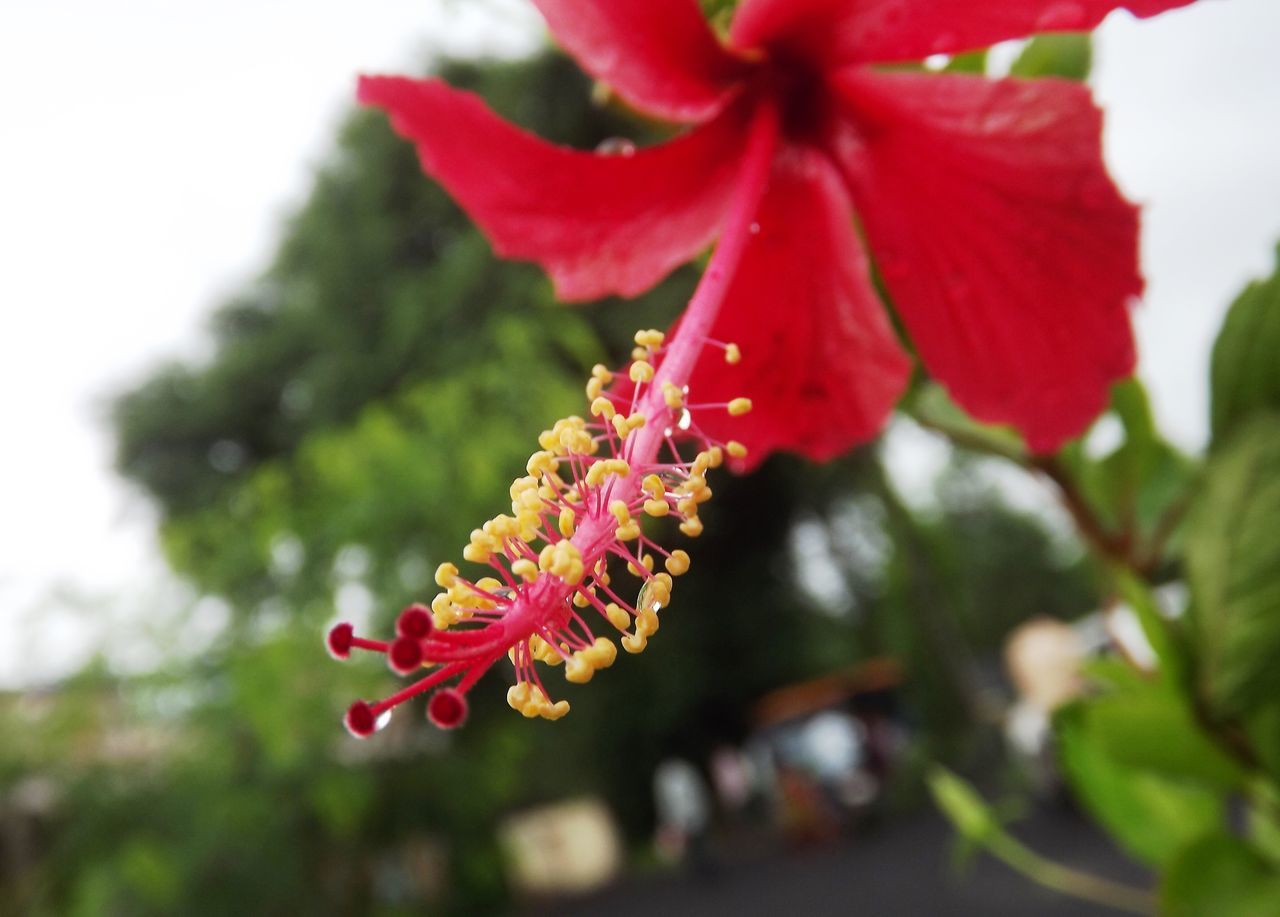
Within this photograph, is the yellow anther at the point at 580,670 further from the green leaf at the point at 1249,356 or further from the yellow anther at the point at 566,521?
the green leaf at the point at 1249,356

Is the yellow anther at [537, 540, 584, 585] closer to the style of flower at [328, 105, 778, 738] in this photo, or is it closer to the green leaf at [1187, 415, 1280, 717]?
the style of flower at [328, 105, 778, 738]

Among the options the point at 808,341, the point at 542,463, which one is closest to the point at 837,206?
the point at 808,341

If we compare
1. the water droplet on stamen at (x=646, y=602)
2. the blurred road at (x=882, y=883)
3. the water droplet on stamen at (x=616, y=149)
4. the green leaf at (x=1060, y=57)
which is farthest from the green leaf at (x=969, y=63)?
the blurred road at (x=882, y=883)

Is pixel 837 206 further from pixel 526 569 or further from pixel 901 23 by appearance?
pixel 526 569

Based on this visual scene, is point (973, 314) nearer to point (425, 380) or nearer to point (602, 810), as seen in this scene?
point (425, 380)

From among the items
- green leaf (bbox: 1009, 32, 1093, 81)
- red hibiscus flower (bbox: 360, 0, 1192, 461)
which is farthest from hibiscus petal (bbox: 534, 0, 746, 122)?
green leaf (bbox: 1009, 32, 1093, 81)

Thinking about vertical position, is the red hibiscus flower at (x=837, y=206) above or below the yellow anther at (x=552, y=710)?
above
